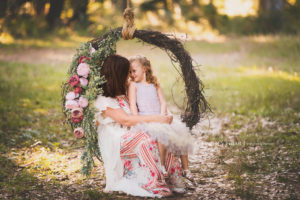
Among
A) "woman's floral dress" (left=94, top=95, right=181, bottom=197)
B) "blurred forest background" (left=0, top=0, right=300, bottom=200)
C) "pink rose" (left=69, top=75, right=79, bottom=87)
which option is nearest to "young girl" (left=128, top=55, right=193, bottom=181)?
"woman's floral dress" (left=94, top=95, right=181, bottom=197)

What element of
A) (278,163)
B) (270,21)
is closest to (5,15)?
(278,163)

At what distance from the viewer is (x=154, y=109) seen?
4754mm

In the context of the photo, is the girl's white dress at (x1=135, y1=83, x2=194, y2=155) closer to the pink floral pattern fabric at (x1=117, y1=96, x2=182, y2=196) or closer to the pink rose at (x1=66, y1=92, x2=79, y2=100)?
the pink floral pattern fabric at (x1=117, y1=96, x2=182, y2=196)

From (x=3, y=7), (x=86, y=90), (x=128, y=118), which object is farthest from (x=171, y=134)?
(x=3, y=7)

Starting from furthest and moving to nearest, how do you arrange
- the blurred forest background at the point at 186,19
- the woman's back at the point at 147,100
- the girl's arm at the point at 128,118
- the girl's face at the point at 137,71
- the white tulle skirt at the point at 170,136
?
the blurred forest background at the point at 186,19, the girl's face at the point at 137,71, the woman's back at the point at 147,100, the girl's arm at the point at 128,118, the white tulle skirt at the point at 170,136

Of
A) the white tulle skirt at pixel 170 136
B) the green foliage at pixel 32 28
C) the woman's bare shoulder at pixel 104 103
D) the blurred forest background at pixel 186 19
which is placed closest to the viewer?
the white tulle skirt at pixel 170 136

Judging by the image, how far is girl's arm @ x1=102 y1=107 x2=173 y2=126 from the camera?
14.4ft

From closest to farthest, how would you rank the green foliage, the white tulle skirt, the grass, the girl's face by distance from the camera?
the white tulle skirt → the girl's face → the grass → the green foliage

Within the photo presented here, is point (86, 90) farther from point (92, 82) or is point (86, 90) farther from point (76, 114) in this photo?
point (76, 114)

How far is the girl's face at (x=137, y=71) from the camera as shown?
15.9 ft

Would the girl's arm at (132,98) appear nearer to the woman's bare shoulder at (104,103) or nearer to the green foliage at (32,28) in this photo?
the woman's bare shoulder at (104,103)

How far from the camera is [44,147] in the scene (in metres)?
6.45

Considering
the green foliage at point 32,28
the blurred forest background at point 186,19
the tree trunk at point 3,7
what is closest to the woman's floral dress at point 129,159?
the tree trunk at point 3,7

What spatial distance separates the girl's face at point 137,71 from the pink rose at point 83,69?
58 cm
